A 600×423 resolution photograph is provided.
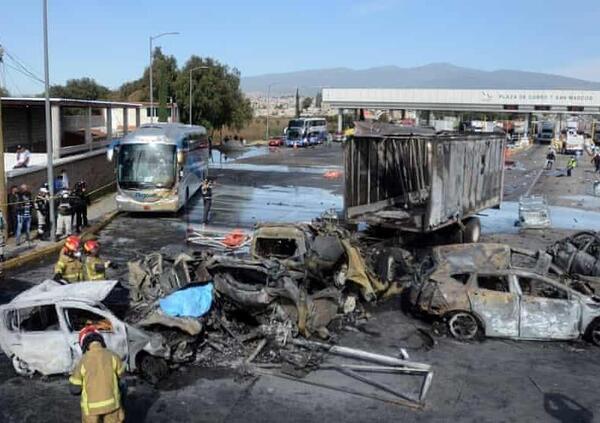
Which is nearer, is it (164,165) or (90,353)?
(90,353)

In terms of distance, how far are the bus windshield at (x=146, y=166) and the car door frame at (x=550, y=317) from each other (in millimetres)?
15504

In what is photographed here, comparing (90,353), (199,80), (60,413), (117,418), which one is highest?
(199,80)

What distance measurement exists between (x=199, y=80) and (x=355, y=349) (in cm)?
7227

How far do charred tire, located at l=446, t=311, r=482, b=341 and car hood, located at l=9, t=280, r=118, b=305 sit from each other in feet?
18.6

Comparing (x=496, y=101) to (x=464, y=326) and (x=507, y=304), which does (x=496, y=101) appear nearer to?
(x=507, y=304)

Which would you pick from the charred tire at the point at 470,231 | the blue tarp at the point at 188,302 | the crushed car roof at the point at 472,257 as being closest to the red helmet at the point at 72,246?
the blue tarp at the point at 188,302

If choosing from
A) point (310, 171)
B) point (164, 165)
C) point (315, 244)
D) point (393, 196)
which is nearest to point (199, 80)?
point (310, 171)

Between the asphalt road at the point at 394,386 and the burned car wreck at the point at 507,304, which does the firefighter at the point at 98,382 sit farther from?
the burned car wreck at the point at 507,304

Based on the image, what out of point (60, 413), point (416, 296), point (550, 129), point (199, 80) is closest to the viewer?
point (60, 413)

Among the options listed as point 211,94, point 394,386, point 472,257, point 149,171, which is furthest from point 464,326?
point 211,94

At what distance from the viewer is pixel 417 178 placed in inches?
789

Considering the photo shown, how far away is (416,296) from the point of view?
1220cm

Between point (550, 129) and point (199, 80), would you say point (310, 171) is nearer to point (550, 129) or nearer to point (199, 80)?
point (199, 80)

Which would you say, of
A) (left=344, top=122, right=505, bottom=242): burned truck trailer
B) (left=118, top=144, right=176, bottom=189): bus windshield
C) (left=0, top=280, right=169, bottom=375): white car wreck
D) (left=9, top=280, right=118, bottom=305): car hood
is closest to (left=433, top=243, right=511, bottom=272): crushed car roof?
(left=344, top=122, right=505, bottom=242): burned truck trailer
